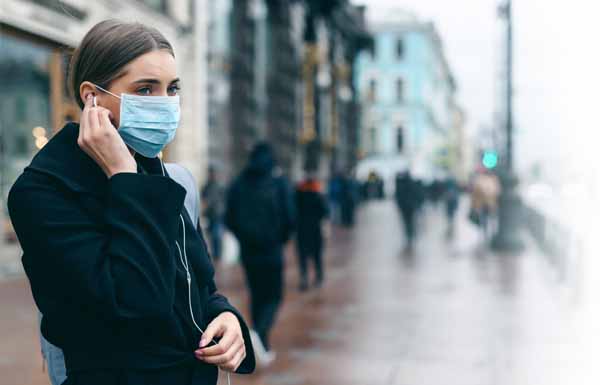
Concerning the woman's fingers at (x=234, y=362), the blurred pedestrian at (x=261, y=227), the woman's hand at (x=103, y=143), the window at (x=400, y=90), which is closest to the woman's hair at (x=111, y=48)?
the woman's hand at (x=103, y=143)

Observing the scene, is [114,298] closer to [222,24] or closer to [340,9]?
[222,24]

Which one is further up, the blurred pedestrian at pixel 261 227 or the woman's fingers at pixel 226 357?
the woman's fingers at pixel 226 357

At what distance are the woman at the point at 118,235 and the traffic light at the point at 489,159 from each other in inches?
751

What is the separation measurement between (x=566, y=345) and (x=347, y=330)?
6.86ft

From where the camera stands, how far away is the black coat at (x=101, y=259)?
1699 millimetres

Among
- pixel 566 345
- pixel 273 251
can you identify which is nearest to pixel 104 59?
pixel 273 251

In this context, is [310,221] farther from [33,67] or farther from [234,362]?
[234,362]

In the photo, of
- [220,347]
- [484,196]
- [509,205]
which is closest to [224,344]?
[220,347]

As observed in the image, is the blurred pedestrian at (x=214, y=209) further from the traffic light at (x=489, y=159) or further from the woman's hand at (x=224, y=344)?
the woman's hand at (x=224, y=344)

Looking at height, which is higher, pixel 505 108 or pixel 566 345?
pixel 505 108

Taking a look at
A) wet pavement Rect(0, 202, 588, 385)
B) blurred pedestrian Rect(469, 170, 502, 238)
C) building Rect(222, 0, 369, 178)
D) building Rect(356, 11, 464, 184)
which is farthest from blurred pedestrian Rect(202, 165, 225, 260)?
building Rect(356, 11, 464, 184)

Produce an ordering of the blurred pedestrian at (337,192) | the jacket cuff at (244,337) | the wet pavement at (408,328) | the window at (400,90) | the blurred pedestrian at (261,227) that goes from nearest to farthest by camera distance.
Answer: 1. the jacket cuff at (244,337)
2. the wet pavement at (408,328)
3. the blurred pedestrian at (261,227)
4. the blurred pedestrian at (337,192)
5. the window at (400,90)

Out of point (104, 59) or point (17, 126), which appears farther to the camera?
point (17, 126)

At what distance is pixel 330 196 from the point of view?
27500 millimetres
